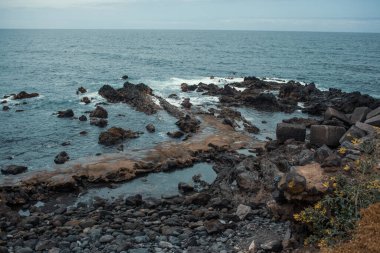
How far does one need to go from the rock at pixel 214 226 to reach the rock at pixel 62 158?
1511 centimetres

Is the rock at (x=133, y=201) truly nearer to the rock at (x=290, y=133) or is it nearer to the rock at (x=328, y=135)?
the rock at (x=290, y=133)

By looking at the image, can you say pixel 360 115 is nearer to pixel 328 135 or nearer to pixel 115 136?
pixel 328 135

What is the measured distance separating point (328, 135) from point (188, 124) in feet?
44.6

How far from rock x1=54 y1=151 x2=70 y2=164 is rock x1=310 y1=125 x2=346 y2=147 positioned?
19.7 m

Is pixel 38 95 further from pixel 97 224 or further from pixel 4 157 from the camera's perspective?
pixel 97 224

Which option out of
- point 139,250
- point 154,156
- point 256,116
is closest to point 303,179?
point 139,250

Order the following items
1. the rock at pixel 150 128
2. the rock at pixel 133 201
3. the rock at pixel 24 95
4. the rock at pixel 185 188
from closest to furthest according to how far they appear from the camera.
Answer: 1. the rock at pixel 133 201
2. the rock at pixel 185 188
3. the rock at pixel 150 128
4. the rock at pixel 24 95

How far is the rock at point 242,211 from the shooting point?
18784 mm

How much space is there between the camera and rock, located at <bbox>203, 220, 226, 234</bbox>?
17198 millimetres

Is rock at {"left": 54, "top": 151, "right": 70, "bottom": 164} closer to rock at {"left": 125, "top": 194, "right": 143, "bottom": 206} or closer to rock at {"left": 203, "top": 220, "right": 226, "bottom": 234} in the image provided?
rock at {"left": 125, "top": 194, "right": 143, "bottom": 206}

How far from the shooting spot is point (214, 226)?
1742 centimetres

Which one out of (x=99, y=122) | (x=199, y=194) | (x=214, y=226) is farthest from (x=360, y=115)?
(x=99, y=122)

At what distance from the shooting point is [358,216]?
11.3 m

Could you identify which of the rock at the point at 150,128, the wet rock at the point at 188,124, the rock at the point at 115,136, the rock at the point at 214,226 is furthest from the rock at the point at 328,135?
the rock at the point at 115,136
